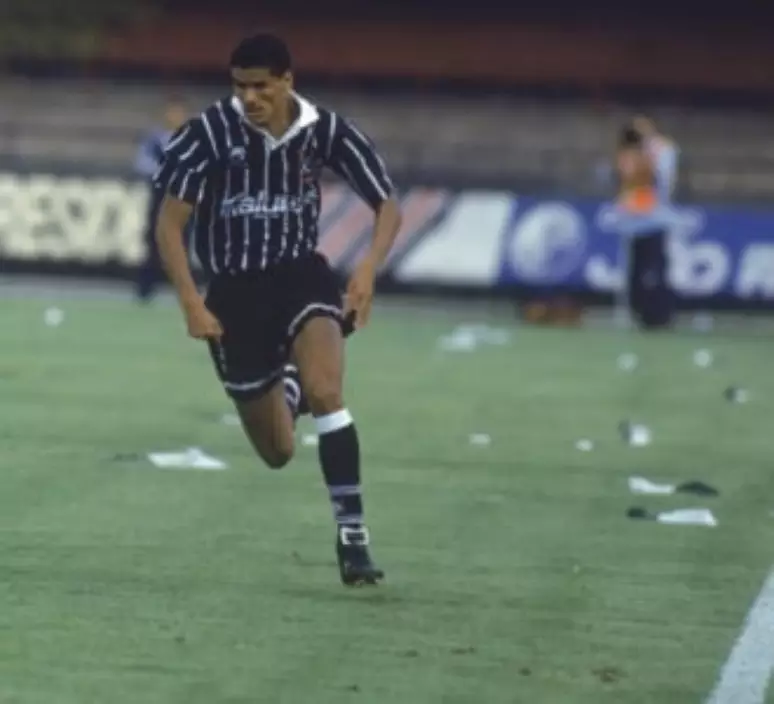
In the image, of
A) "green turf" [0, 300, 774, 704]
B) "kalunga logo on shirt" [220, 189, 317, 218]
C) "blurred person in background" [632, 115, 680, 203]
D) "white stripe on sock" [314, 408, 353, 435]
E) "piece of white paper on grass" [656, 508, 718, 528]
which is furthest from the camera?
"blurred person in background" [632, 115, 680, 203]

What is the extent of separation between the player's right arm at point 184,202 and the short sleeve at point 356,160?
1.61ft

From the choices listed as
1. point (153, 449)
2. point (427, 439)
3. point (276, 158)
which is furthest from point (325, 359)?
point (427, 439)

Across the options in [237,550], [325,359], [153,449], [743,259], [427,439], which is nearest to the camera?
[325,359]

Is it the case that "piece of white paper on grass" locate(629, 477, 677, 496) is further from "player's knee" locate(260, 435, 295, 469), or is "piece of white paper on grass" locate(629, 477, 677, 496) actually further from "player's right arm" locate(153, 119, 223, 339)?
"player's right arm" locate(153, 119, 223, 339)

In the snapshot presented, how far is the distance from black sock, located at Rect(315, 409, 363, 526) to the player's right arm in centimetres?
54

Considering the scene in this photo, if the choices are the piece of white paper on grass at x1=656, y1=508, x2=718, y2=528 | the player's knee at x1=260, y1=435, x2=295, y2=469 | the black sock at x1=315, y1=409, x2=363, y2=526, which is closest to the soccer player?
the black sock at x1=315, y1=409, x2=363, y2=526

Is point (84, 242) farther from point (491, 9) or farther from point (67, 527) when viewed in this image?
point (67, 527)

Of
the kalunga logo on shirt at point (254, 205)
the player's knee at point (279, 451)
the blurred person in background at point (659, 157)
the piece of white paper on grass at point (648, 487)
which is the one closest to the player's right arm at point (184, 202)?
the kalunga logo on shirt at point (254, 205)

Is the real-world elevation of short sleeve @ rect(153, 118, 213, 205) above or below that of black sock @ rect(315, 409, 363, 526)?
above

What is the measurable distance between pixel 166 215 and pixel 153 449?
12.6 ft

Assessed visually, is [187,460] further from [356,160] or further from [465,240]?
[465,240]

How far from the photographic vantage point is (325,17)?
35438 mm

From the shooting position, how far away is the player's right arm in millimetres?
9219

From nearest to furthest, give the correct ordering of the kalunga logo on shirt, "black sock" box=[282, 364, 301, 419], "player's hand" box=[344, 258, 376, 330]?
"player's hand" box=[344, 258, 376, 330] < the kalunga logo on shirt < "black sock" box=[282, 364, 301, 419]
